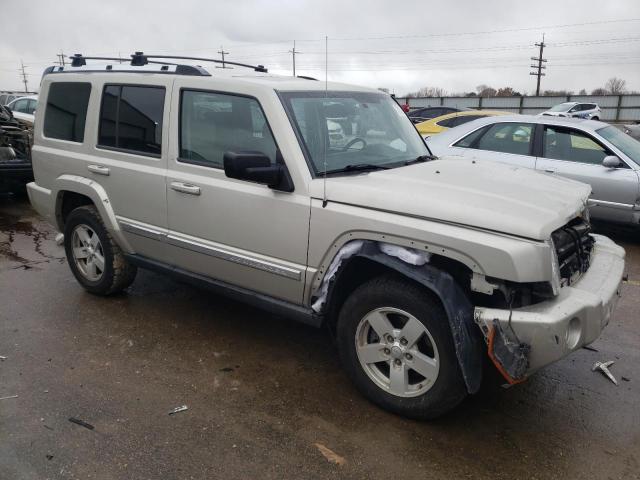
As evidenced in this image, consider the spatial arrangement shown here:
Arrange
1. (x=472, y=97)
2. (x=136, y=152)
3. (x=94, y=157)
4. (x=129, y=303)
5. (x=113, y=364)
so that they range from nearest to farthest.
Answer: (x=113, y=364), (x=136, y=152), (x=94, y=157), (x=129, y=303), (x=472, y=97)

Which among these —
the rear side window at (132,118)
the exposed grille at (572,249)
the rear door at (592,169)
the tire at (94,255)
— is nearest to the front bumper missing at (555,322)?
the exposed grille at (572,249)

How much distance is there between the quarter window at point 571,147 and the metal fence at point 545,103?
100ft

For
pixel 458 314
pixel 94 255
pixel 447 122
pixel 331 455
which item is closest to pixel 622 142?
pixel 447 122

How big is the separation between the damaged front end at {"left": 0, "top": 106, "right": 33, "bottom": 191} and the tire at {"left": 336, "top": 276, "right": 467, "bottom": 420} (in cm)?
719

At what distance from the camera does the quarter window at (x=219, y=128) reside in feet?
11.4

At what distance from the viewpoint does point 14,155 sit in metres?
Result: 8.62

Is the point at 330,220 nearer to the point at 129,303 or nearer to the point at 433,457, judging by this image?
the point at 433,457

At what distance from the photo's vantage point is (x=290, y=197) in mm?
3268

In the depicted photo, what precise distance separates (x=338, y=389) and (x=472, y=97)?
39.6 meters

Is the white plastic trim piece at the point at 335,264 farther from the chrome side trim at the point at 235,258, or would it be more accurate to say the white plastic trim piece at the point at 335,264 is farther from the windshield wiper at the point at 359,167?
the windshield wiper at the point at 359,167

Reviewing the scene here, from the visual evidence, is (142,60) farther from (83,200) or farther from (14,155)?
(14,155)

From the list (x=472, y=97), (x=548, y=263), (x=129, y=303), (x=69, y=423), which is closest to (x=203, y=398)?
(x=69, y=423)

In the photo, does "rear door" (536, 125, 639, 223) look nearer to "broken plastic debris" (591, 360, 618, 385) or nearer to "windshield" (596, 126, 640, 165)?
"windshield" (596, 126, 640, 165)

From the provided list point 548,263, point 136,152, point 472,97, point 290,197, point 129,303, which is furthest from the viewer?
point 472,97
